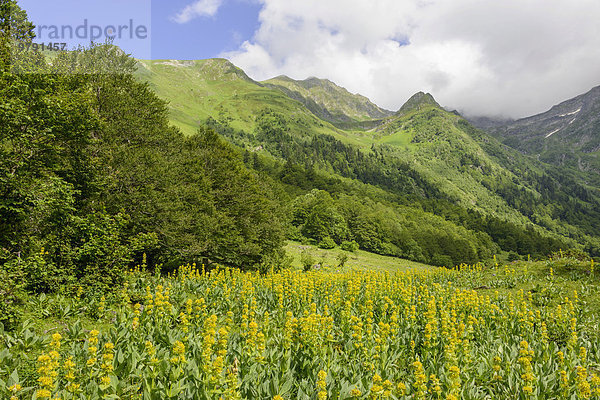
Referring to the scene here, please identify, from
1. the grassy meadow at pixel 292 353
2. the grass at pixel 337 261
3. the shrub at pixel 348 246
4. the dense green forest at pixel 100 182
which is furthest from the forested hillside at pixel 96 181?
the shrub at pixel 348 246

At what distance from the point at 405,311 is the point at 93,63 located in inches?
1003

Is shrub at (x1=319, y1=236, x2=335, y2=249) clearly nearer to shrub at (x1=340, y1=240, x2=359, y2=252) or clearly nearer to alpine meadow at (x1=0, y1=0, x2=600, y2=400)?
shrub at (x1=340, y1=240, x2=359, y2=252)

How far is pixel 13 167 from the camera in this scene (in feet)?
33.2

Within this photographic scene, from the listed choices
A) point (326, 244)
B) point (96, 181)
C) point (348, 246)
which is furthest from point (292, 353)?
point (348, 246)

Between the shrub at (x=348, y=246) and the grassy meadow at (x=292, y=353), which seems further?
the shrub at (x=348, y=246)

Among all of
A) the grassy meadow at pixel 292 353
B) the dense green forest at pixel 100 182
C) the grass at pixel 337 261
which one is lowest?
→ the grass at pixel 337 261

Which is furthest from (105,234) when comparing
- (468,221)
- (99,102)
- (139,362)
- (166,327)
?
(468,221)

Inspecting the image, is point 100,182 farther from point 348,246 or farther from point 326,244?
point 348,246

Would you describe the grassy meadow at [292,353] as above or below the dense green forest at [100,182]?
below

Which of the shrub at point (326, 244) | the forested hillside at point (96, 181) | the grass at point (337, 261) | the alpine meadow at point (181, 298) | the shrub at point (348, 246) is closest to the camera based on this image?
the alpine meadow at point (181, 298)

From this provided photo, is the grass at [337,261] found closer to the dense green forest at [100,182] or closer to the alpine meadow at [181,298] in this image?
the dense green forest at [100,182]

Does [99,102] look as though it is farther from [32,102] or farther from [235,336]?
[235,336]

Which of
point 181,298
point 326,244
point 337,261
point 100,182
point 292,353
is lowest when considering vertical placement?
point 337,261

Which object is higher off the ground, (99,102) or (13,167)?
(99,102)
